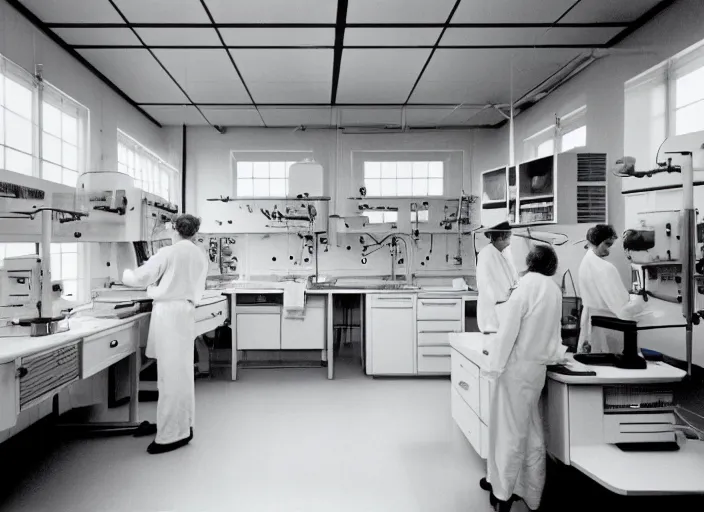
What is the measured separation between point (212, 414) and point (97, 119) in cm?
287

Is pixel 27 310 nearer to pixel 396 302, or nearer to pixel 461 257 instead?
pixel 396 302

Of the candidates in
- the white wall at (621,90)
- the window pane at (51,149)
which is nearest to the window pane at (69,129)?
the window pane at (51,149)

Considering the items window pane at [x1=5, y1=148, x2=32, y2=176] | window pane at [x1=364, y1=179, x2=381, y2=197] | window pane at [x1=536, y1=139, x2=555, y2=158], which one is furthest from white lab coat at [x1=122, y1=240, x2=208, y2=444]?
window pane at [x1=536, y1=139, x2=555, y2=158]

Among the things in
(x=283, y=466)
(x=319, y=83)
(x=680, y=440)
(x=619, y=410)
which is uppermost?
(x=319, y=83)

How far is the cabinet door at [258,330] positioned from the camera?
4.53m

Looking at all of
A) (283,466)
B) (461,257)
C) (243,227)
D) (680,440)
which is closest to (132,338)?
(283,466)

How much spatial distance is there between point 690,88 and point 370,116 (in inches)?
129

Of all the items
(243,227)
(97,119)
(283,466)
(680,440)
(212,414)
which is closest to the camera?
(680,440)

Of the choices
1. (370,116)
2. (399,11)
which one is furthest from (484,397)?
(370,116)

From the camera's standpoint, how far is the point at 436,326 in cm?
445

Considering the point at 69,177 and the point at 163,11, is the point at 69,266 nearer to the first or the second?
the point at 69,177

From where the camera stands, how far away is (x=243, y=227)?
5.52 meters

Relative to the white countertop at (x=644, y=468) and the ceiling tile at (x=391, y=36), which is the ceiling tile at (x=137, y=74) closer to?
the ceiling tile at (x=391, y=36)

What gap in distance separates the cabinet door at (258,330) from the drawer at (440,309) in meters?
1.51
